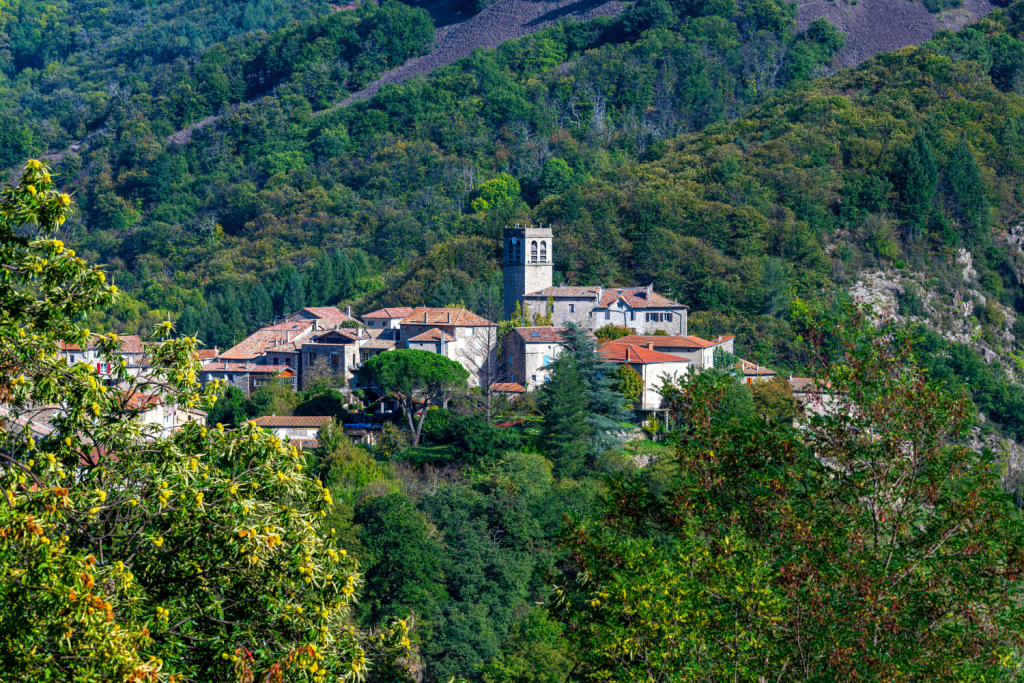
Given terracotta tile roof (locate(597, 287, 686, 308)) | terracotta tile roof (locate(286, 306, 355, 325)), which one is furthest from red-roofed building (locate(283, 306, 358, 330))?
terracotta tile roof (locate(597, 287, 686, 308))

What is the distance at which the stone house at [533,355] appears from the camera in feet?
163

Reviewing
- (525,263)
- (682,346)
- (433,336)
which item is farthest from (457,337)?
(525,263)

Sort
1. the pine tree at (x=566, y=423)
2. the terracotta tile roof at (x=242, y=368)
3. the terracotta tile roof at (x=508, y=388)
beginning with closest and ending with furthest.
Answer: the pine tree at (x=566, y=423) < the terracotta tile roof at (x=508, y=388) < the terracotta tile roof at (x=242, y=368)

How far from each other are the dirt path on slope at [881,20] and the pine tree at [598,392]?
89152 mm

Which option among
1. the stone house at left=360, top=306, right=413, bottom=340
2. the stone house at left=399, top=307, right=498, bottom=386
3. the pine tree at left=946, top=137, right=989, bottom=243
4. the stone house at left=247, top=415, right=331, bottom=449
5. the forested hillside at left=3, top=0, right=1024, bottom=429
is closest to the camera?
the stone house at left=247, top=415, right=331, bottom=449

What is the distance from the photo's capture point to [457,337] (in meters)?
51.7

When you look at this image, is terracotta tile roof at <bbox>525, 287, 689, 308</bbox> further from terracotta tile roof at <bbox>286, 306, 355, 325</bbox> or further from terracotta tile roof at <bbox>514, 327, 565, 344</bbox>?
terracotta tile roof at <bbox>286, 306, 355, 325</bbox>

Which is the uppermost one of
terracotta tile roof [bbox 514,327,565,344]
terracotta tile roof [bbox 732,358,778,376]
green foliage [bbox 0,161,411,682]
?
green foliage [bbox 0,161,411,682]

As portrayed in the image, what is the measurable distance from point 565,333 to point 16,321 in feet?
130

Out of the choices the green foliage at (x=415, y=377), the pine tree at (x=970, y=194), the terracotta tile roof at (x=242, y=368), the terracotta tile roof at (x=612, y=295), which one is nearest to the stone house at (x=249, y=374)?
the terracotta tile roof at (x=242, y=368)

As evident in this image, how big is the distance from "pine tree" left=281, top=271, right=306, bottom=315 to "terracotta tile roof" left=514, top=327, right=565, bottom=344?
35.2m

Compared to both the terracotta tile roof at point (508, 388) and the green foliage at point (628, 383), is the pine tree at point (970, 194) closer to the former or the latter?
the green foliage at point (628, 383)

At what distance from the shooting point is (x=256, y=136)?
416 ft

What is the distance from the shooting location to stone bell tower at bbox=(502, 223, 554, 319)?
60250mm
